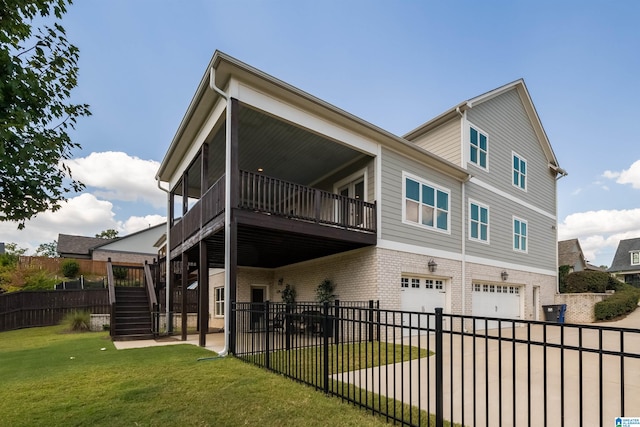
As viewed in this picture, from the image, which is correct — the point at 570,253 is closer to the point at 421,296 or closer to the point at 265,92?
the point at 421,296

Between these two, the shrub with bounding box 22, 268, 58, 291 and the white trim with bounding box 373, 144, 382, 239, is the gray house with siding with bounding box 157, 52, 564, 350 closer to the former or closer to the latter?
the white trim with bounding box 373, 144, 382, 239

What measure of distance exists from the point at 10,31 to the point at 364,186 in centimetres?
939

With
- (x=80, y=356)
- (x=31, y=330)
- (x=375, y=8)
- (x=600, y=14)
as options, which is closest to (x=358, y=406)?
(x=80, y=356)

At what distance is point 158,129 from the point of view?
1888 cm

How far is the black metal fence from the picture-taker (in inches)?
132

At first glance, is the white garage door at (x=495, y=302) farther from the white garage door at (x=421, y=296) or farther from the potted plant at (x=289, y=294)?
the potted plant at (x=289, y=294)

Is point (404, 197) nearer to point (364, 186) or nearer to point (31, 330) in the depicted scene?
point (364, 186)

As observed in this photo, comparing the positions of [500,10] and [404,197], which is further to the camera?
[500,10]

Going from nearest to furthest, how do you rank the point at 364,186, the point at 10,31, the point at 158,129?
1. the point at 10,31
2. the point at 364,186
3. the point at 158,129

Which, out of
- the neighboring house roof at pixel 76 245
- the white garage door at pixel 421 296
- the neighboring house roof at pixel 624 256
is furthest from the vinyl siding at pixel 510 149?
the neighboring house roof at pixel 76 245

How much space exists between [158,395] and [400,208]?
8771mm

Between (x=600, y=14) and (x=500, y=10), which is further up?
(x=500, y=10)

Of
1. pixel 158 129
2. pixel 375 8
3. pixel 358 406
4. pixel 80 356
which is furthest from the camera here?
pixel 158 129

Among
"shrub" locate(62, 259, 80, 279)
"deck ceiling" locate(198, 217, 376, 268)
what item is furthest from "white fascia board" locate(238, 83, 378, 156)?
"shrub" locate(62, 259, 80, 279)
